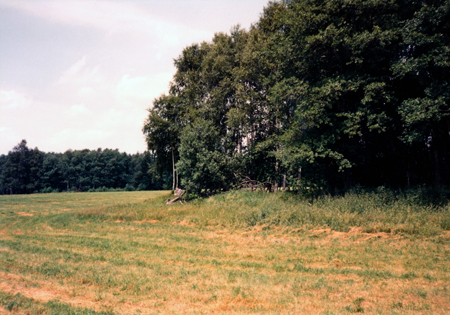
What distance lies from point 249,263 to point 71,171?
115436 millimetres

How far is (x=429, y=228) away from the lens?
39.6 ft

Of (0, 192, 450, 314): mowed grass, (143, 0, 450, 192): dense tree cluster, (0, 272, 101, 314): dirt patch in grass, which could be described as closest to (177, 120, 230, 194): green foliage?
(143, 0, 450, 192): dense tree cluster

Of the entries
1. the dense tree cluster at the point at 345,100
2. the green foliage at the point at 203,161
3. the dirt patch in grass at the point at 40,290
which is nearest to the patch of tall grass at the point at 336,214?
the dense tree cluster at the point at 345,100

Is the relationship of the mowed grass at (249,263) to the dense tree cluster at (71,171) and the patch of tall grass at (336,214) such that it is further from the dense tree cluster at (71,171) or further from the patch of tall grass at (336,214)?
the dense tree cluster at (71,171)

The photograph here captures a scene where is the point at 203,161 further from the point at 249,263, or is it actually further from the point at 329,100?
the point at 249,263

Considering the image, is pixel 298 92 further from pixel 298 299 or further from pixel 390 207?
pixel 298 299

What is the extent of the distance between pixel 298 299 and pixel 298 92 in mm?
15293

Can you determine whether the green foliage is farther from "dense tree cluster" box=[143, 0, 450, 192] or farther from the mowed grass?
the mowed grass

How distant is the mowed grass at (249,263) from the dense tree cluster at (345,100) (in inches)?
171

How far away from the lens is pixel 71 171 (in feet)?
351

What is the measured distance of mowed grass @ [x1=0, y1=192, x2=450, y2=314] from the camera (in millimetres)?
6691

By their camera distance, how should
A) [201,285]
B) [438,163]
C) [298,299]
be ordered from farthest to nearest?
[438,163], [201,285], [298,299]

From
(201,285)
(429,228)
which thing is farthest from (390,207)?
(201,285)

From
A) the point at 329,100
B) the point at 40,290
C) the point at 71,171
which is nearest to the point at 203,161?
the point at 329,100
